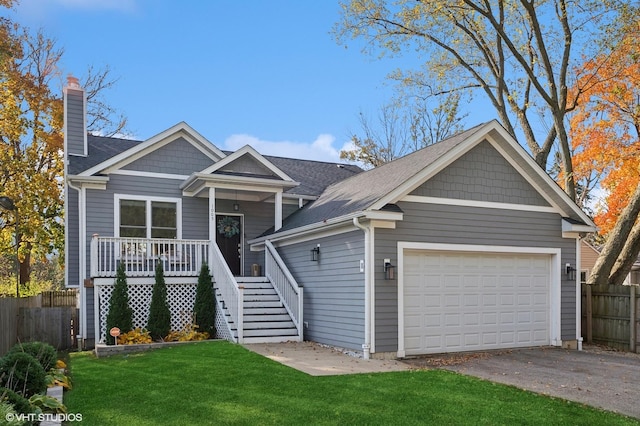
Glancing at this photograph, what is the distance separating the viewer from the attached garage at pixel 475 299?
1109 cm

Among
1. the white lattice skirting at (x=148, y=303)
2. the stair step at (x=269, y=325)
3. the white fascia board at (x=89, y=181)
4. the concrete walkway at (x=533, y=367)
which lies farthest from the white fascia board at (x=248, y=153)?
the concrete walkway at (x=533, y=367)

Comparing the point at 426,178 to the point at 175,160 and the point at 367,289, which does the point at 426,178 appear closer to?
the point at 367,289

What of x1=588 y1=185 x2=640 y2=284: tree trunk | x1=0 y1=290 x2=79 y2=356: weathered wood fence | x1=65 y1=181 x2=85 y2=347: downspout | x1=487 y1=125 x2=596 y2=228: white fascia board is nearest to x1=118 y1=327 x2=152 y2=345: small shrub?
x1=65 y1=181 x2=85 y2=347: downspout

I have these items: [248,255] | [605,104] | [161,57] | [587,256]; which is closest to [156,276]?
[248,255]

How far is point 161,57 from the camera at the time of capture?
847 inches

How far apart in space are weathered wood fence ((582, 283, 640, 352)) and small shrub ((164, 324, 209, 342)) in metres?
9.36

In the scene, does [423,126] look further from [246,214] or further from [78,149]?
[78,149]

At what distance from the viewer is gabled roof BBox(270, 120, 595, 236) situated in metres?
11.0

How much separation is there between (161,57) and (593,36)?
15.8 m

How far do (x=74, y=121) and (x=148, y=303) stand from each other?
20.0ft

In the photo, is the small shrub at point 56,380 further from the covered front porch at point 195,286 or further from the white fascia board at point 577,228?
the white fascia board at point 577,228

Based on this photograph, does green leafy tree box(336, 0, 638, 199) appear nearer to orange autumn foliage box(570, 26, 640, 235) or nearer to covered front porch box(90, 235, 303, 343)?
orange autumn foliage box(570, 26, 640, 235)

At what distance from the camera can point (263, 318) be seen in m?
12.8

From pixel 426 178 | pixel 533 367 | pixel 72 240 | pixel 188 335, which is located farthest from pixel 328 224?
pixel 72 240
